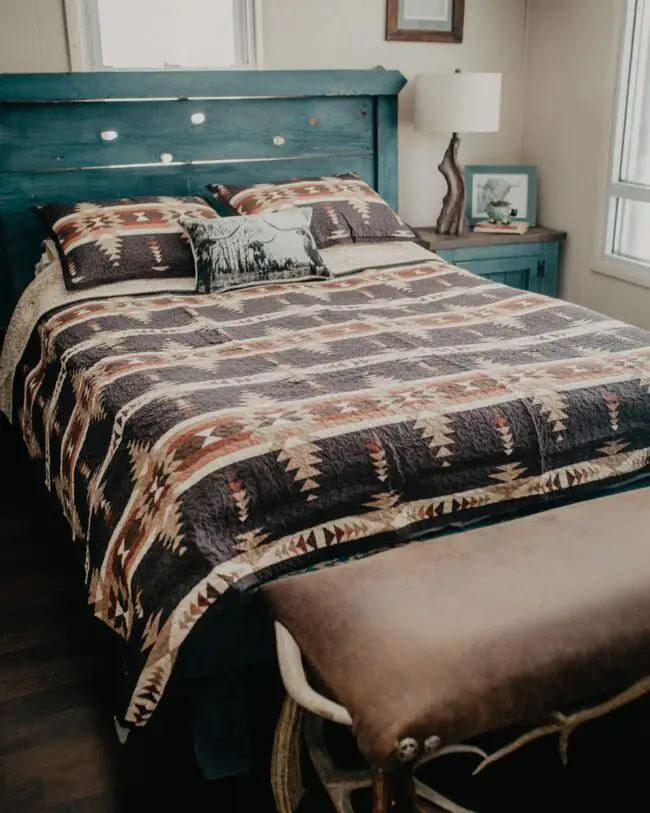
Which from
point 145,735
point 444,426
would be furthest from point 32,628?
point 444,426

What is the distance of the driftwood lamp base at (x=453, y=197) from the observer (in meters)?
3.63

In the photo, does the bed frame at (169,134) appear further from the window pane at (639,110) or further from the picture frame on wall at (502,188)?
the window pane at (639,110)

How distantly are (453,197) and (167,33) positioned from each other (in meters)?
1.34

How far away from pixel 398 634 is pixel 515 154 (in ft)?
10.7

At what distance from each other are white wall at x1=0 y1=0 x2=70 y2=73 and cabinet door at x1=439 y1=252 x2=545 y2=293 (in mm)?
1765

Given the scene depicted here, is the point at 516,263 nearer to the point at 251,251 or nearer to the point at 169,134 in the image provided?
the point at 251,251

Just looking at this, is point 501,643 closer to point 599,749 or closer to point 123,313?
point 599,749

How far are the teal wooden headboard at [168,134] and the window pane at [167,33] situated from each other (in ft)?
0.52

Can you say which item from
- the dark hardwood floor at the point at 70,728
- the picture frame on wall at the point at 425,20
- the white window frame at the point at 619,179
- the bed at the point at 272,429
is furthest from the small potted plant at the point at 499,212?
the dark hardwood floor at the point at 70,728

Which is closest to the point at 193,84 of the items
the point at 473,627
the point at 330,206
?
the point at 330,206

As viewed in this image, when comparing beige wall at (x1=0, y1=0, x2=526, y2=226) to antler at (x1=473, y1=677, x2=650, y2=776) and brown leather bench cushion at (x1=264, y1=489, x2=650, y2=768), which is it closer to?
brown leather bench cushion at (x1=264, y1=489, x2=650, y2=768)

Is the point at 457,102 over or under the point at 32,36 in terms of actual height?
under

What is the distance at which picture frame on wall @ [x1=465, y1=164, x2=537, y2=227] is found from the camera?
3.86 m

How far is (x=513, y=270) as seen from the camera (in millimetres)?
3699
